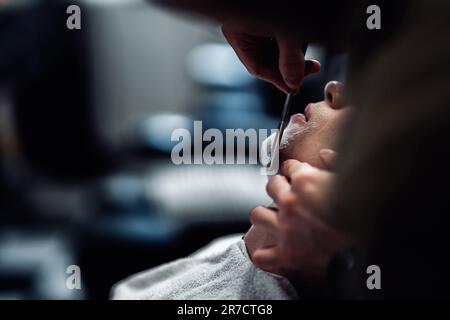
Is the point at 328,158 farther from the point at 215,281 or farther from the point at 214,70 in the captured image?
the point at 214,70

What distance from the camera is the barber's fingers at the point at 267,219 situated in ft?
→ 2.23

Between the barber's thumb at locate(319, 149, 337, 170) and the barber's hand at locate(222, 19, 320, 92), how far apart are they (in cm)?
16

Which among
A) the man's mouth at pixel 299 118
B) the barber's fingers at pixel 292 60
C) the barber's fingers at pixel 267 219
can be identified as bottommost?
the barber's fingers at pixel 267 219

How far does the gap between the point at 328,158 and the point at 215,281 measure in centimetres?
28

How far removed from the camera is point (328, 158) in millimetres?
668

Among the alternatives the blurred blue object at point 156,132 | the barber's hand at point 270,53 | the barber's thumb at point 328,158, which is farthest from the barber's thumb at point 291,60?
the blurred blue object at point 156,132

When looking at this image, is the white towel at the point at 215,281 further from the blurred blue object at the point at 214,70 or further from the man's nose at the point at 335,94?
the blurred blue object at the point at 214,70

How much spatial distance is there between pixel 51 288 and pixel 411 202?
1138 millimetres

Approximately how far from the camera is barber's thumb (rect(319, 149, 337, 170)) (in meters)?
0.64

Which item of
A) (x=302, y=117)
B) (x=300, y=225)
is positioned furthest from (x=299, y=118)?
(x=300, y=225)

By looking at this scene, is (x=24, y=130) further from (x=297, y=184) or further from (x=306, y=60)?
(x=297, y=184)

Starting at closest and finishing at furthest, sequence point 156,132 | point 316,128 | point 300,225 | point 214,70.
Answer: point 300,225 < point 316,128 < point 156,132 < point 214,70
